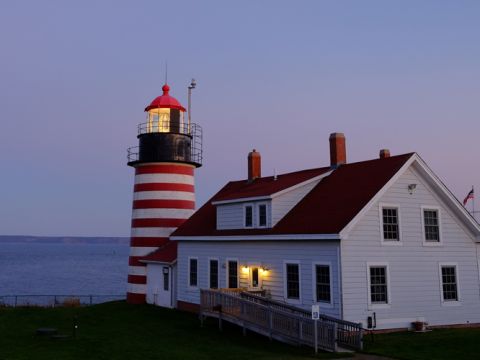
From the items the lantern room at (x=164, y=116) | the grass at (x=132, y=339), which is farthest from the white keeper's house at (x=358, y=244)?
the lantern room at (x=164, y=116)

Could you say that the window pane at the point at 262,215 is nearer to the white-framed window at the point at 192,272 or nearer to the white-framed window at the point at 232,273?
the white-framed window at the point at 232,273

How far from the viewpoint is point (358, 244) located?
21906mm

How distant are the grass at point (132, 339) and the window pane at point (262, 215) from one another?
197 inches

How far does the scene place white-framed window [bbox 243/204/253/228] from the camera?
27.0m

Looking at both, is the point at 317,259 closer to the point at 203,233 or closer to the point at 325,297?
the point at 325,297

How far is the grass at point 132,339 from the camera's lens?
18406 mm

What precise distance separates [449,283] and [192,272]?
1346cm

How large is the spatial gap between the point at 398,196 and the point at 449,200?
8.93ft

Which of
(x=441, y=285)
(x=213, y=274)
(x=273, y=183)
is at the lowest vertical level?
(x=441, y=285)

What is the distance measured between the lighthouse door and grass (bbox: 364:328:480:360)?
561 inches

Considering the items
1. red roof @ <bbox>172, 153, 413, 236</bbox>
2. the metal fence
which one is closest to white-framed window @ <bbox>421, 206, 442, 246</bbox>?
red roof @ <bbox>172, 153, 413, 236</bbox>

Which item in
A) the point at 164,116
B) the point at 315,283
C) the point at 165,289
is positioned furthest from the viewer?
the point at 164,116

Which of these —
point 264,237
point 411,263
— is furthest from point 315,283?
point 411,263

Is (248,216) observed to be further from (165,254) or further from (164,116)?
(164,116)
